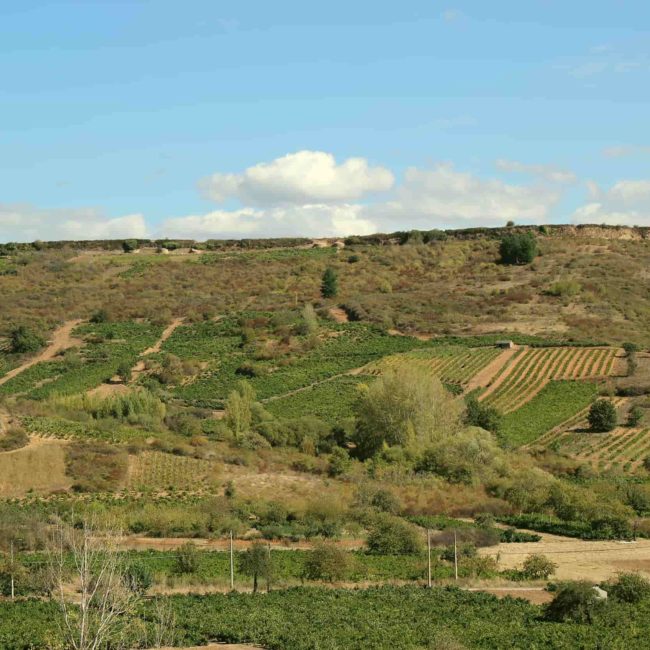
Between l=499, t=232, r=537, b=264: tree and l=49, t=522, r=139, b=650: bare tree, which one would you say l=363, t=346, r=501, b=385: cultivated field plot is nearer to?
l=499, t=232, r=537, b=264: tree

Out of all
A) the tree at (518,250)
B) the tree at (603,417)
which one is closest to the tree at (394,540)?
the tree at (603,417)

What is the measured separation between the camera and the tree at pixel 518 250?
11075 cm

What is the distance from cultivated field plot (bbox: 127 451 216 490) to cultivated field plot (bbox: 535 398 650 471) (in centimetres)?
2136

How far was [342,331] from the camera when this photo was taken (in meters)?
88.2

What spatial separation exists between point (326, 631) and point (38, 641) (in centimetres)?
644

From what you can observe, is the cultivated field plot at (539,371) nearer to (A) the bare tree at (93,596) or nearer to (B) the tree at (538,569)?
(B) the tree at (538,569)

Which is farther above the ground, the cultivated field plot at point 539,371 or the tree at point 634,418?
the cultivated field plot at point 539,371

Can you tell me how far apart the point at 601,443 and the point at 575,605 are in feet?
114

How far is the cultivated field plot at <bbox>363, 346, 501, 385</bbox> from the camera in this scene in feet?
241

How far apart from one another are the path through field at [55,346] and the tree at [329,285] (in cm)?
2556

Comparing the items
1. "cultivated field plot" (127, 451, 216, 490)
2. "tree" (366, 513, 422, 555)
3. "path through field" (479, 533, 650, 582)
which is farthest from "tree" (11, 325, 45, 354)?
"path through field" (479, 533, 650, 582)

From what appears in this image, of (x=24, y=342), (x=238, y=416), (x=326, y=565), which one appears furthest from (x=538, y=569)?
(x=24, y=342)

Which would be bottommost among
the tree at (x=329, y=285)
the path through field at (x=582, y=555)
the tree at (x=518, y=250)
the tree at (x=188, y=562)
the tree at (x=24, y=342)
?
the path through field at (x=582, y=555)

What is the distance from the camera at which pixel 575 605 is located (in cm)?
2427
